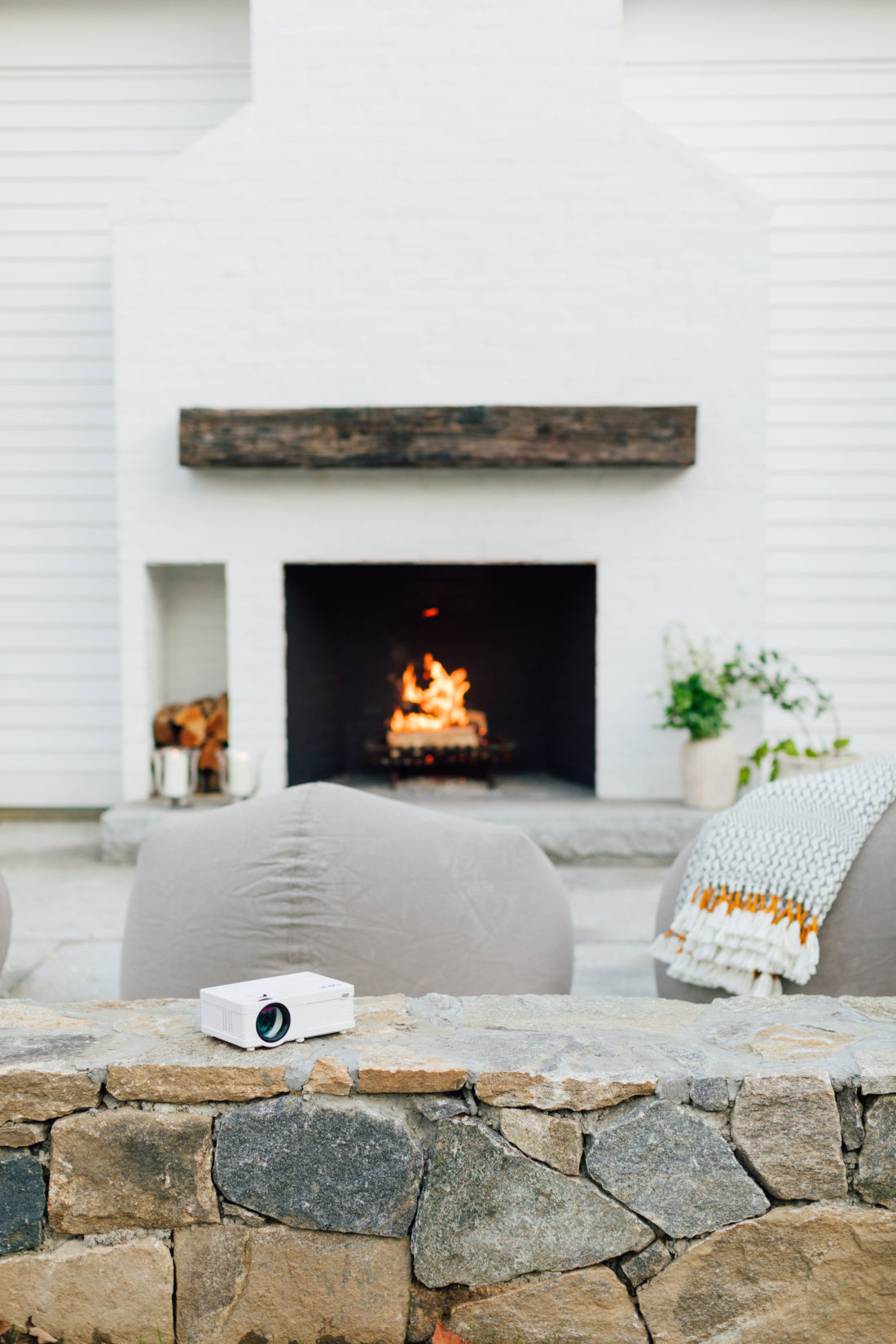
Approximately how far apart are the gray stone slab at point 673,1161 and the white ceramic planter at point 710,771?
119 inches

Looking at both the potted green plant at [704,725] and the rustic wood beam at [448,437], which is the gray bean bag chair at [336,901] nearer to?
the potted green plant at [704,725]

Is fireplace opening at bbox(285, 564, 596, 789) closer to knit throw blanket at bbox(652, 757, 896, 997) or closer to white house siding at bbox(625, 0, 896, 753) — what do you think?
white house siding at bbox(625, 0, 896, 753)

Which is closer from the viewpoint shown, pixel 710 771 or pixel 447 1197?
pixel 447 1197

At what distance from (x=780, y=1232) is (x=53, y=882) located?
318cm

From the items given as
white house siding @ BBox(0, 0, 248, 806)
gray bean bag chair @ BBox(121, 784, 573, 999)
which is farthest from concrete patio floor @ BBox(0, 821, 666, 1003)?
gray bean bag chair @ BBox(121, 784, 573, 999)

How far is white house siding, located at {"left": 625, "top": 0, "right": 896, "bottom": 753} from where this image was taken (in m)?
4.81

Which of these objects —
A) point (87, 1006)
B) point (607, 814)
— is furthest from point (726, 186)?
point (87, 1006)

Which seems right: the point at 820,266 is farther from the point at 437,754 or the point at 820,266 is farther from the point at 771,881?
the point at 771,881

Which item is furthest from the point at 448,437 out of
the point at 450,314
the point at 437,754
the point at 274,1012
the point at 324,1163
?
the point at 324,1163

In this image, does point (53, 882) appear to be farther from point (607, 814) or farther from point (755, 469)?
point (755, 469)

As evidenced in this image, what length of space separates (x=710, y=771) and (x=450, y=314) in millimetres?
1981

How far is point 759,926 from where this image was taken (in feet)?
6.22

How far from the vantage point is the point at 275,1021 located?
1.31 meters

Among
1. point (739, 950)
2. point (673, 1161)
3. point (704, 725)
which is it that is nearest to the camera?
point (673, 1161)
